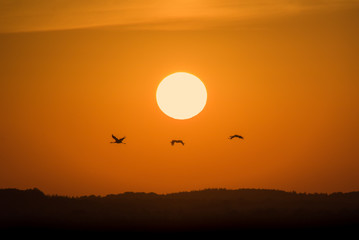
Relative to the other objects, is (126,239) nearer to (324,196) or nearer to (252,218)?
(252,218)

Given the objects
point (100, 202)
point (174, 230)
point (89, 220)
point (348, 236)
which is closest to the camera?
point (348, 236)

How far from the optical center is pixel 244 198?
196375mm

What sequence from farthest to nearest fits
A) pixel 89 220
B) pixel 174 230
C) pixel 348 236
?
1. pixel 89 220
2. pixel 174 230
3. pixel 348 236

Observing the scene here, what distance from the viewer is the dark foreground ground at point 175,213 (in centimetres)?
17275

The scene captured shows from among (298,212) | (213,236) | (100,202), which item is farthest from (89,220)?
(298,212)

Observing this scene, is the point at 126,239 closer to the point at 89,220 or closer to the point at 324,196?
the point at 89,220

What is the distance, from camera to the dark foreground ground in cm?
17275

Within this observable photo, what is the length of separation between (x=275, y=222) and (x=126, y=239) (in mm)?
33828

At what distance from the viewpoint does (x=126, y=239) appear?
16050 cm

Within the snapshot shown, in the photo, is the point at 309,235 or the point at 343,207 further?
the point at 343,207

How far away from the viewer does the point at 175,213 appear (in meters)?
186

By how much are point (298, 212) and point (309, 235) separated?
27833mm

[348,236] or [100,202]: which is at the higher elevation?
[100,202]

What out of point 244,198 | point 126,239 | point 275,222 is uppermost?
point 244,198
